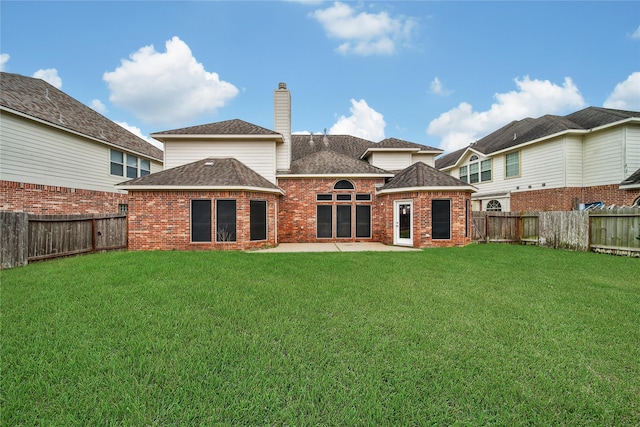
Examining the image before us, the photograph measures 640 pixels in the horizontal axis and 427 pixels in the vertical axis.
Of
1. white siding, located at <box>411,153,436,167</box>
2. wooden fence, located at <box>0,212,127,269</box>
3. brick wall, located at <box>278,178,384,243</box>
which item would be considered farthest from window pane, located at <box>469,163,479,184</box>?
wooden fence, located at <box>0,212,127,269</box>

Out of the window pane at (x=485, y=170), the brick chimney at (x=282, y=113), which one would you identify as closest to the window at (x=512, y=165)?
the window pane at (x=485, y=170)

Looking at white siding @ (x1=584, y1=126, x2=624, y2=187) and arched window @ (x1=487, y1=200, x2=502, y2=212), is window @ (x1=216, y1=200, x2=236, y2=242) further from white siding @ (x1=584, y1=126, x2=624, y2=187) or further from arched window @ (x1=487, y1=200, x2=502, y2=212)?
white siding @ (x1=584, y1=126, x2=624, y2=187)

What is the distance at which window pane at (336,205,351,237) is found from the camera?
1438 centimetres

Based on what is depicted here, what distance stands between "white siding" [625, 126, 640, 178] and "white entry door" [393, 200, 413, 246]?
429 inches

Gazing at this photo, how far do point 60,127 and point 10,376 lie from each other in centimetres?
1397

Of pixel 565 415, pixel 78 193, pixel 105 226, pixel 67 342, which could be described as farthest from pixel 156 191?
pixel 565 415

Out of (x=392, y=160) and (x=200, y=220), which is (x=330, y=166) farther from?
(x=200, y=220)

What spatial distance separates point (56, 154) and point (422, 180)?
1642 cm

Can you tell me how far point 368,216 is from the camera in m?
14.5

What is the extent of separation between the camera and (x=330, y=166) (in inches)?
578

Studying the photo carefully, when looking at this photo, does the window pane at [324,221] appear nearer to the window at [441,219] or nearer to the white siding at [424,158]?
the window at [441,219]

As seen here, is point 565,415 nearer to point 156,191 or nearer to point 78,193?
point 156,191

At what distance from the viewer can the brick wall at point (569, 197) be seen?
13.5 meters

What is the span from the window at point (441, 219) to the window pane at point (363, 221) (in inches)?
129
